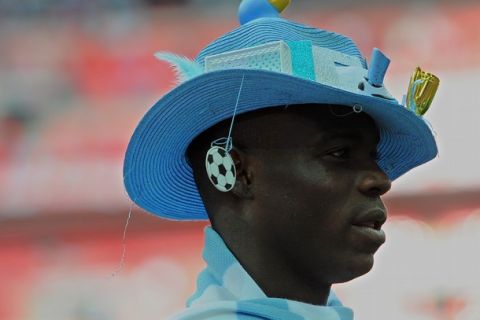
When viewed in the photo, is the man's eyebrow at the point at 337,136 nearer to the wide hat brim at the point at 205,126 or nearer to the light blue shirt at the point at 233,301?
the wide hat brim at the point at 205,126

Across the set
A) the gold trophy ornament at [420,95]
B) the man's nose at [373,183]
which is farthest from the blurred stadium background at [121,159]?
the man's nose at [373,183]

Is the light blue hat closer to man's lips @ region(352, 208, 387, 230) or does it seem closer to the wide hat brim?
the wide hat brim

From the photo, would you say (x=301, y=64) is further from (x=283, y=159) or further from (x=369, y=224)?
(x=369, y=224)

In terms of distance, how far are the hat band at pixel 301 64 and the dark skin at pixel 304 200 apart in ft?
0.15

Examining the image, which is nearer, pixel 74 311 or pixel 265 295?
pixel 265 295

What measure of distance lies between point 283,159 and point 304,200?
0.25 ft

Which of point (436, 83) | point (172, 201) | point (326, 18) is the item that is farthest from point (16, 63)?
point (436, 83)

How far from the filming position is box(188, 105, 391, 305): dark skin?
1525mm

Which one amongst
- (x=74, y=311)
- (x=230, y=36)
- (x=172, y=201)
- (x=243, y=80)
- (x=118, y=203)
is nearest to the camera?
(x=243, y=80)

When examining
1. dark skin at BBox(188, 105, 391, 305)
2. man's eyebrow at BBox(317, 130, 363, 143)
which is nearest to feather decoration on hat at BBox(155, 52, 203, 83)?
dark skin at BBox(188, 105, 391, 305)

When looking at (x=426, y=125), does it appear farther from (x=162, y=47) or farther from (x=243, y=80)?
(x=162, y=47)

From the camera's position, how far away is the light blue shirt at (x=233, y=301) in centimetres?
149

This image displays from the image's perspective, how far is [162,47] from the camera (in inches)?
166

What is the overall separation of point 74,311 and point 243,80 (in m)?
2.50
